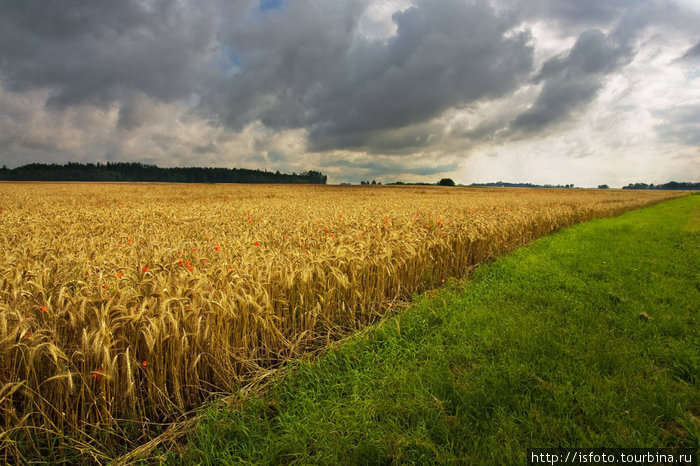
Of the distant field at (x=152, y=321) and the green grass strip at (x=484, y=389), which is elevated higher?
Answer: the distant field at (x=152, y=321)

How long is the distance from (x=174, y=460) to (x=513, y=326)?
4036mm

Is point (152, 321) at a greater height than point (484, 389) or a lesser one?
greater

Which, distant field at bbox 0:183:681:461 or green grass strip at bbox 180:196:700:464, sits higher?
distant field at bbox 0:183:681:461

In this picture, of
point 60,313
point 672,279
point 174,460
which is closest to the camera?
point 174,460

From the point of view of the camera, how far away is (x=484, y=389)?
2.84m

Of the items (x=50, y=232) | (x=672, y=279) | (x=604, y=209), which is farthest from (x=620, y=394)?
(x=604, y=209)

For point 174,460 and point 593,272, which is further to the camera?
point 593,272

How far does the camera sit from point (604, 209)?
73.3 ft

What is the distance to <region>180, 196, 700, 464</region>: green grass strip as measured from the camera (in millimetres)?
2271

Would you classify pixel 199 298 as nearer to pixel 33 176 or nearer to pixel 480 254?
pixel 480 254

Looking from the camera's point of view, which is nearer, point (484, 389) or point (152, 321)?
point (152, 321)

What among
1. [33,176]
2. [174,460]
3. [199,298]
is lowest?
[174,460]

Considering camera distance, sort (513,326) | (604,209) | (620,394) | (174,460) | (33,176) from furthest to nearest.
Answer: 1. (33,176)
2. (604,209)
3. (513,326)
4. (620,394)
5. (174,460)

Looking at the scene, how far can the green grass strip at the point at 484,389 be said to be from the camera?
2271mm
